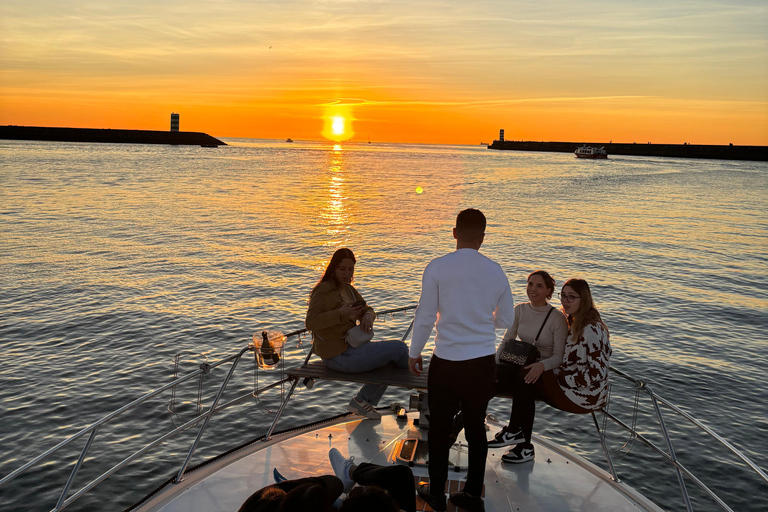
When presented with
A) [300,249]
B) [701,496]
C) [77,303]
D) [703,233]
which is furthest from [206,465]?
[703,233]

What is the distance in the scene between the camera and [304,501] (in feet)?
10.8

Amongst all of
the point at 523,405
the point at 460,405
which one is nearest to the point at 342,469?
the point at 460,405

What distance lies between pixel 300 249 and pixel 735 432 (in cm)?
2358

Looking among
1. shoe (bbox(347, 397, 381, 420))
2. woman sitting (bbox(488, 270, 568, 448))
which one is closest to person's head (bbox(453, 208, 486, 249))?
woman sitting (bbox(488, 270, 568, 448))

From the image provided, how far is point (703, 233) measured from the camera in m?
40.0

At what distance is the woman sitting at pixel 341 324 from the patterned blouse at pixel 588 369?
6.06 ft

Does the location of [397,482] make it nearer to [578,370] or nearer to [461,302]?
[461,302]

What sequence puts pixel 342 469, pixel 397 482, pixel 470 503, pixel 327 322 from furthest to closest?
pixel 327 322 → pixel 470 503 → pixel 342 469 → pixel 397 482

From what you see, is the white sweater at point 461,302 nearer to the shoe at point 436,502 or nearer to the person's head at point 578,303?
the shoe at point 436,502

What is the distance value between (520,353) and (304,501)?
11.0ft

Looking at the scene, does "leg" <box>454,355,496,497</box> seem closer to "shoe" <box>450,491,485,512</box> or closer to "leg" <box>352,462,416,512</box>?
"shoe" <box>450,491,485,512</box>

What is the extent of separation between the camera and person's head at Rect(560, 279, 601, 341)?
19.1 feet

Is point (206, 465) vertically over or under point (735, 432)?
over

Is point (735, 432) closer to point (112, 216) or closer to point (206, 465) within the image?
point (206, 465)
